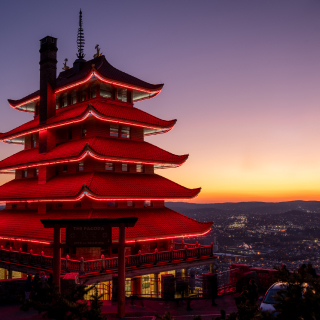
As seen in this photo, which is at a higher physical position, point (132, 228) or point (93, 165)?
point (93, 165)

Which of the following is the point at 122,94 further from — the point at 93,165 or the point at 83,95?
A: the point at 93,165

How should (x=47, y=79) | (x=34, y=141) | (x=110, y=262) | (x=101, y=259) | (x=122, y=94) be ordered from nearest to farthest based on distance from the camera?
(x=101, y=259), (x=110, y=262), (x=47, y=79), (x=122, y=94), (x=34, y=141)

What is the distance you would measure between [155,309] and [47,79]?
25963 mm

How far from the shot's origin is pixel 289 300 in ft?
28.1

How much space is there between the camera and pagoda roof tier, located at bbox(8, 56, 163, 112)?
34.3m

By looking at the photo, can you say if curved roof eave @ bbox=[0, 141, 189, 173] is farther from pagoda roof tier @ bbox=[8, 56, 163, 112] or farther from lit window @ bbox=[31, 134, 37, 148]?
pagoda roof tier @ bbox=[8, 56, 163, 112]

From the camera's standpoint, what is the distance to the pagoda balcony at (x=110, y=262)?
2619 centimetres

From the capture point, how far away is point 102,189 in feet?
98.2

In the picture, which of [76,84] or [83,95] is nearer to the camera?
[76,84]

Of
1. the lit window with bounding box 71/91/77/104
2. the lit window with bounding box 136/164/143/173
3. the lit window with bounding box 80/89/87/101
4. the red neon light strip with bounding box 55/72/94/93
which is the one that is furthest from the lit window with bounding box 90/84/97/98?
the lit window with bounding box 136/164/143/173

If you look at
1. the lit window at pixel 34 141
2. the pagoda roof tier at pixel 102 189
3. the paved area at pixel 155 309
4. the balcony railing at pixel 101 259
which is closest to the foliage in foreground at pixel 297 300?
the paved area at pixel 155 309

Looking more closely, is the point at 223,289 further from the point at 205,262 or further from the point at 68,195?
the point at 68,195

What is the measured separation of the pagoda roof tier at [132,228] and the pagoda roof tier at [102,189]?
1660 millimetres

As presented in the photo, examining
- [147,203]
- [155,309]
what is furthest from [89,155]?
[155,309]
